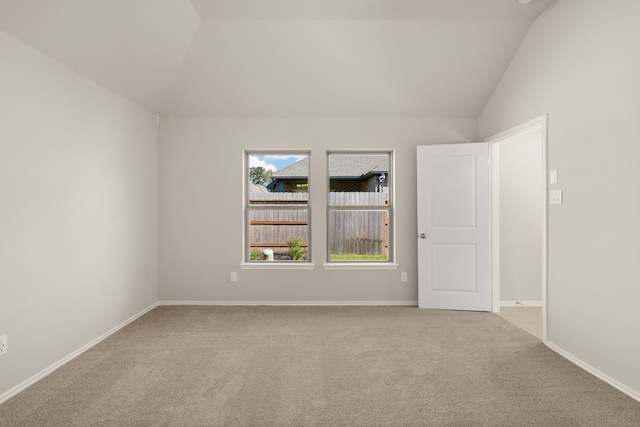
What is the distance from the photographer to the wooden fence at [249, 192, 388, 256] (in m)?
4.87

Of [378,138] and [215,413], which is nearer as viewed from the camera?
[215,413]

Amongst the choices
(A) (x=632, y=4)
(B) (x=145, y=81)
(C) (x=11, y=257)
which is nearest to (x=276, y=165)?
(B) (x=145, y=81)

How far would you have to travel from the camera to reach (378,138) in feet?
15.5

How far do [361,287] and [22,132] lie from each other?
12.2ft

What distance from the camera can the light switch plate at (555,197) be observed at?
313cm

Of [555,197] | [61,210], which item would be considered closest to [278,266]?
[61,210]

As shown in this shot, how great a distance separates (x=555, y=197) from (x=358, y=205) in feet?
7.43

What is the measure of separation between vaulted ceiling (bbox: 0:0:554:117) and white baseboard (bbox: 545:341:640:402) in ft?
9.38

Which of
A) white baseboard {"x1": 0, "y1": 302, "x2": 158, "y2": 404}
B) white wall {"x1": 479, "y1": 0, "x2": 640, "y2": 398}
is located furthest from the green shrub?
white wall {"x1": 479, "y1": 0, "x2": 640, "y2": 398}

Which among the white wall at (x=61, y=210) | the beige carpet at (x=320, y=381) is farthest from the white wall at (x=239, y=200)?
the beige carpet at (x=320, y=381)

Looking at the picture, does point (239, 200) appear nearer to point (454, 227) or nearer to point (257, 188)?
point (257, 188)

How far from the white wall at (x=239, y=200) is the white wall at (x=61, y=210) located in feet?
1.67

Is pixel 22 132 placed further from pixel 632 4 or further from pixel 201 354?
pixel 632 4

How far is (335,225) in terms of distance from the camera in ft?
16.0
